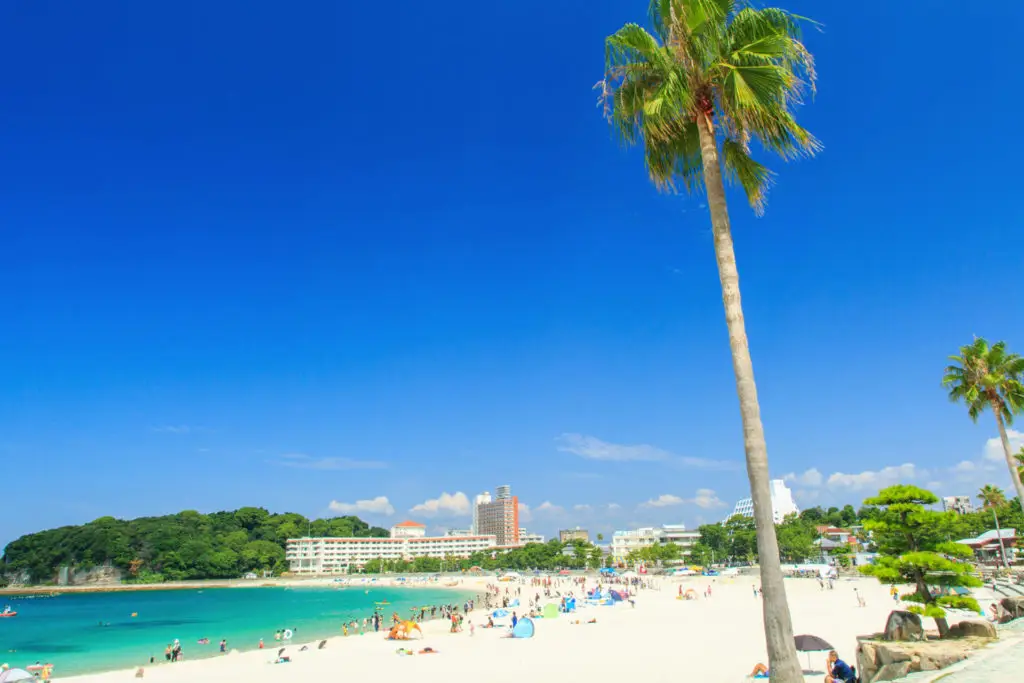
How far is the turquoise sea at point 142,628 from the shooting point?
38281mm

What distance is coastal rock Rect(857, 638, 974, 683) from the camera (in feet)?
36.8

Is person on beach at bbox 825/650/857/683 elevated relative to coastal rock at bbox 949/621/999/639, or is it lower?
lower

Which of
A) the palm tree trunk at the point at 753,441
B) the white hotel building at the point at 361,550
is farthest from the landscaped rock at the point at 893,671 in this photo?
the white hotel building at the point at 361,550

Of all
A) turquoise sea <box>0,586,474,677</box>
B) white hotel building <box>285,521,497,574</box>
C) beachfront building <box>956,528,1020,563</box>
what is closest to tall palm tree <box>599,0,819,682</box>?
turquoise sea <box>0,586,474,677</box>

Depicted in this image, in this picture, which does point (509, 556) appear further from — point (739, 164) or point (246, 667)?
point (739, 164)

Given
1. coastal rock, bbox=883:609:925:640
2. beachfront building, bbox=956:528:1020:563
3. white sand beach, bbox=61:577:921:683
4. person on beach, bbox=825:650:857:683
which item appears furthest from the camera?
beachfront building, bbox=956:528:1020:563

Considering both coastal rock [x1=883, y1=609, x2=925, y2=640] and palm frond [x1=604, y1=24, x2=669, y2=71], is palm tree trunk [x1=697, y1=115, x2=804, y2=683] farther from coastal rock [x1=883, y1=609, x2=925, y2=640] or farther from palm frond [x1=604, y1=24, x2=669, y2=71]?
coastal rock [x1=883, y1=609, x2=925, y2=640]

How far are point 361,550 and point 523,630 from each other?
6376 inches

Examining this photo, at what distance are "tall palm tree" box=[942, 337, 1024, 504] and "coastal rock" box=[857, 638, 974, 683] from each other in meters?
15.6

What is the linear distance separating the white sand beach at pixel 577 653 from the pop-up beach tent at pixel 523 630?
0.62 metres

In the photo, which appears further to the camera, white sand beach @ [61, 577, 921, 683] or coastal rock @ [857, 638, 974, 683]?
white sand beach @ [61, 577, 921, 683]

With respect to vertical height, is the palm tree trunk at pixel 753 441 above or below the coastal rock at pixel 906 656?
above

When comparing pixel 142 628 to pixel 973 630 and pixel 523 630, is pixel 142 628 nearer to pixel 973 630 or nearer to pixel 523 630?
pixel 523 630

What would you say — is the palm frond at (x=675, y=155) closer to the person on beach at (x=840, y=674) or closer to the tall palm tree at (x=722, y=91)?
the tall palm tree at (x=722, y=91)
